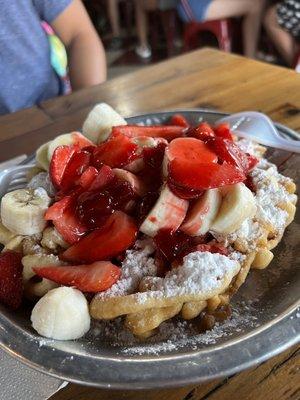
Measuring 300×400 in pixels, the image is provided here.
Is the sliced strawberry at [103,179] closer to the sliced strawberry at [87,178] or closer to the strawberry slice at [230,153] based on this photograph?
the sliced strawberry at [87,178]

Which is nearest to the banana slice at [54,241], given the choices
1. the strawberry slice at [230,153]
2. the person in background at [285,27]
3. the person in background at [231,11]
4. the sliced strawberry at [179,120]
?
the strawberry slice at [230,153]

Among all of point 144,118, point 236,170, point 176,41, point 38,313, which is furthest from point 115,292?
point 176,41

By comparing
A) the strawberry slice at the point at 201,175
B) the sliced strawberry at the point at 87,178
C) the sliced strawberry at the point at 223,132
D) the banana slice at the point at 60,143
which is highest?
the strawberry slice at the point at 201,175

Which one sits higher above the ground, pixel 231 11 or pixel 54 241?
pixel 54 241

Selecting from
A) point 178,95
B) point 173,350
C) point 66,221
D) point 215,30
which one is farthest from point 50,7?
point 215,30

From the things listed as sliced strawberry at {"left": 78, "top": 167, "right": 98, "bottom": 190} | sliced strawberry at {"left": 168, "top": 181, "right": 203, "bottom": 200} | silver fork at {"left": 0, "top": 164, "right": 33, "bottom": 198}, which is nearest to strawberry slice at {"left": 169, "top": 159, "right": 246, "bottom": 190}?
sliced strawberry at {"left": 168, "top": 181, "right": 203, "bottom": 200}

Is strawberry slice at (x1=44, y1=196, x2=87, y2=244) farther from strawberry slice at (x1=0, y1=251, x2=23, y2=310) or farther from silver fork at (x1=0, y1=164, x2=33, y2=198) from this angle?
silver fork at (x1=0, y1=164, x2=33, y2=198)

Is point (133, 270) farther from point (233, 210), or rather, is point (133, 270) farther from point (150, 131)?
point (150, 131)
